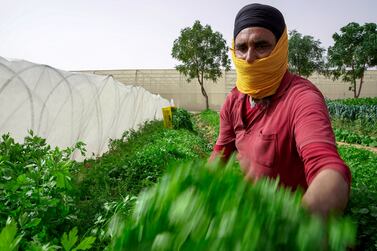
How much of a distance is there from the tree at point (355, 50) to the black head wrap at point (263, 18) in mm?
33441

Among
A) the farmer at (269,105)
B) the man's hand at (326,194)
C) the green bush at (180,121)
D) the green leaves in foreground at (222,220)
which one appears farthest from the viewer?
the green bush at (180,121)

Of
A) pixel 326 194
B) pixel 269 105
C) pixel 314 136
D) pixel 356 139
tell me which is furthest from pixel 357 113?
pixel 326 194

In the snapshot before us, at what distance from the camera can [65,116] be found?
711 centimetres

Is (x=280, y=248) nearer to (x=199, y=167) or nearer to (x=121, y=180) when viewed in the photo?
(x=199, y=167)

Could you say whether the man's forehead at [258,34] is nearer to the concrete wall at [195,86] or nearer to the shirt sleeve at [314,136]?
the shirt sleeve at [314,136]

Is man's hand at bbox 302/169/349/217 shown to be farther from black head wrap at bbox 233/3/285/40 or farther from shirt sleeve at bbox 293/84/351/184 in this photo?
black head wrap at bbox 233/3/285/40

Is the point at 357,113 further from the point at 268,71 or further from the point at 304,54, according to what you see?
the point at 304,54

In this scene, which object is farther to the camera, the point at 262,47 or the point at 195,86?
the point at 195,86

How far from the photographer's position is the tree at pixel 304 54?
36719mm

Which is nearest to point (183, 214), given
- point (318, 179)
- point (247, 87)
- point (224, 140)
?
point (318, 179)

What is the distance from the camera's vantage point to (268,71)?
1901 millimetres

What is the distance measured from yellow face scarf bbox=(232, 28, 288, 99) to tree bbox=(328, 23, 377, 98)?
33.4 meters

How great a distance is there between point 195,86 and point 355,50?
2042cm

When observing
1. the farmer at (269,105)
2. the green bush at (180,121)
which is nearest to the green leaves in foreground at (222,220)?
the farmer at (269,105)
